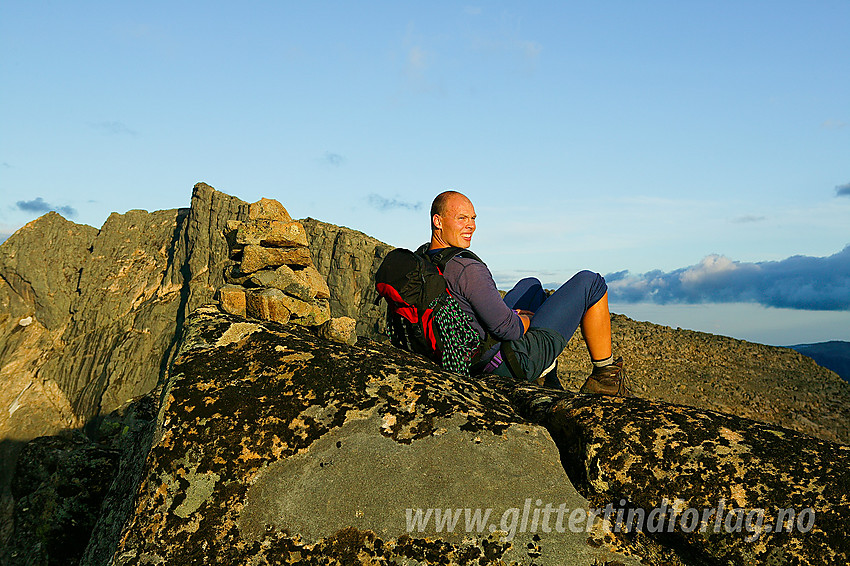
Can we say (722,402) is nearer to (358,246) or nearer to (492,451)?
(492,451)

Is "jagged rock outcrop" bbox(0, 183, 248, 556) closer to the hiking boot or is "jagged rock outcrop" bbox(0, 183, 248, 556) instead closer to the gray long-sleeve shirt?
the gray long-sleeve shirt

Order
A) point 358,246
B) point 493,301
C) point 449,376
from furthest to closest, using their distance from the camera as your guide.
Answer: point 358,246 → point 493,301 → point 449,376

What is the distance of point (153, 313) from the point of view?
355 ft

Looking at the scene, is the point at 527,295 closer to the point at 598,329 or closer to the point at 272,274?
the point at 598,329

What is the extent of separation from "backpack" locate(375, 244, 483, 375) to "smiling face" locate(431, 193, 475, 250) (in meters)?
0.31

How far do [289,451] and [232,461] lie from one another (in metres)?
0.45

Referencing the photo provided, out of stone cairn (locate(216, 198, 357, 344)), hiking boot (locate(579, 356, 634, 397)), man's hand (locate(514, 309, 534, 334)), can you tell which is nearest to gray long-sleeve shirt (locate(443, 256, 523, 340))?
man's hand (locate(514, 309, 534, 334))

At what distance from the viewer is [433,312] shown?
7.24 metres

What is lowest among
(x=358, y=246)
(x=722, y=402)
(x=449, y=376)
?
(x=722, y=402)

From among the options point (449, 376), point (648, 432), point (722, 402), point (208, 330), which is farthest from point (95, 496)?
point (722, 402)

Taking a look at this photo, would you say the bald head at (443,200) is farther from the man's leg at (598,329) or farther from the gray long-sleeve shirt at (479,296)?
the man's leg at (598,329)

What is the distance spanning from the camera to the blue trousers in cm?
764

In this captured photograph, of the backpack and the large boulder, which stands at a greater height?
the backpack

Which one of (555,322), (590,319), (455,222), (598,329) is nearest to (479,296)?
(455,222)
